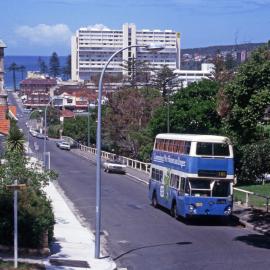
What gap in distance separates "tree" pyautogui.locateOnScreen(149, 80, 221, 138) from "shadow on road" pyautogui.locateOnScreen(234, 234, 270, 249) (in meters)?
26.2

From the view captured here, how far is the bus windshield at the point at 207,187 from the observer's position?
99.2 feet

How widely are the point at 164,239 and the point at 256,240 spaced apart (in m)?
3.24

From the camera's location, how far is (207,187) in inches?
1193

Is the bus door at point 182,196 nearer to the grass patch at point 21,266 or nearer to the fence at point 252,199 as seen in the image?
the fence at point 252,199

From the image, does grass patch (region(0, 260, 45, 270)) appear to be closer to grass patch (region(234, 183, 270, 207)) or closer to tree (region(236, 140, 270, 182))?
tree (region(236, 140, 270, 182))

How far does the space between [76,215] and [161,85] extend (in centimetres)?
7892

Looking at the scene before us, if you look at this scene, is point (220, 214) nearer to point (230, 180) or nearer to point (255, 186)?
point (230, 180)

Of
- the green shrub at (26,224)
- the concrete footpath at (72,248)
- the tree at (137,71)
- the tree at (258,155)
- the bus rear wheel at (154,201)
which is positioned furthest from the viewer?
the tree at (137,71)

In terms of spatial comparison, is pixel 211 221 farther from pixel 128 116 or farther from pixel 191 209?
pixel 128 116

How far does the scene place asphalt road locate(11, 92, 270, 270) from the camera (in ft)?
72.6

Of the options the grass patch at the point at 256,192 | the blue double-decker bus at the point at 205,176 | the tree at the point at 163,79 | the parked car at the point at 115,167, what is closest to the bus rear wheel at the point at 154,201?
the grass patch at the point at 256,192

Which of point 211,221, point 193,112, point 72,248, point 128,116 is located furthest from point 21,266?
point 128,116

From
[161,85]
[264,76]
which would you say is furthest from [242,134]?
[161,85]

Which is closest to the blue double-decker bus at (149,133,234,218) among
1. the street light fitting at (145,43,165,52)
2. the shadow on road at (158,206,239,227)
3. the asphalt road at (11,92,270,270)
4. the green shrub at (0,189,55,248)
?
the asphalt road at (11,92,270,270)
